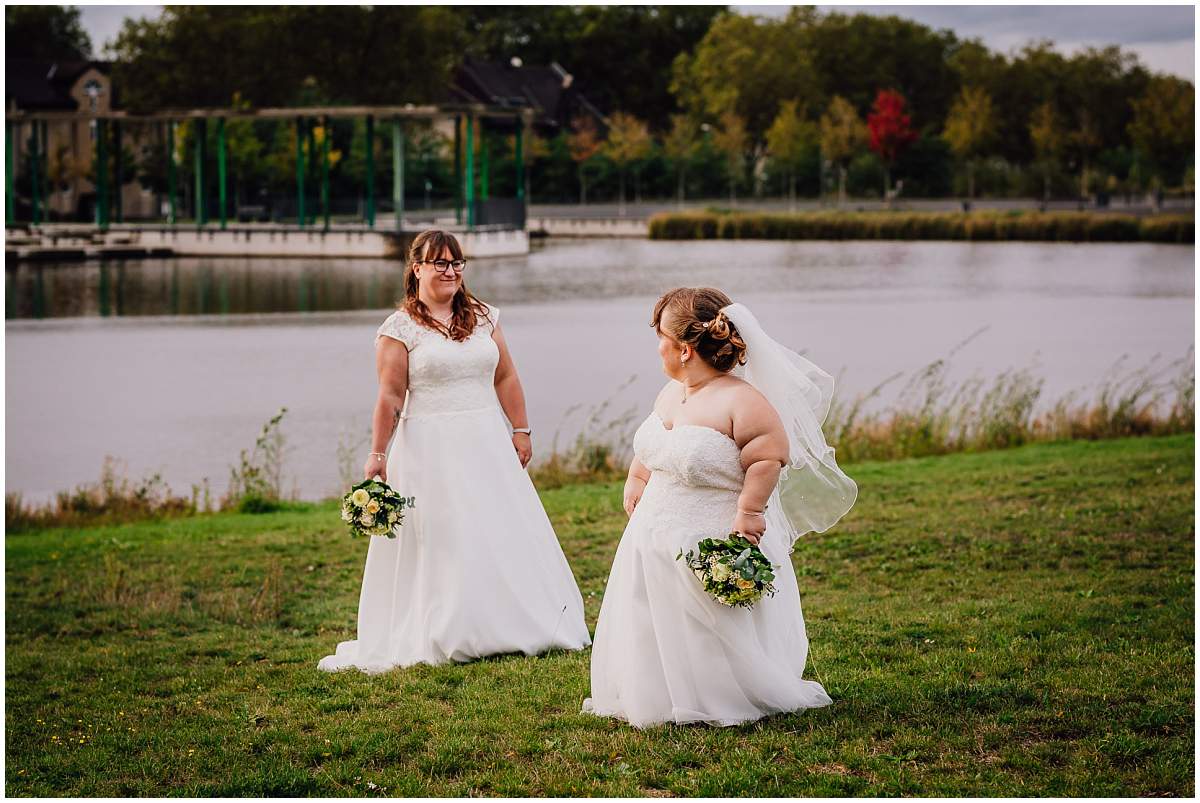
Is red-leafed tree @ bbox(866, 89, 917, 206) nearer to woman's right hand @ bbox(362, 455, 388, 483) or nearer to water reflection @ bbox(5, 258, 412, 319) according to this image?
water reflection @ bbox(5, 258, 412, 319)

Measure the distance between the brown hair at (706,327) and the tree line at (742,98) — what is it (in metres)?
67.0

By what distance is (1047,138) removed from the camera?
71.2 meters

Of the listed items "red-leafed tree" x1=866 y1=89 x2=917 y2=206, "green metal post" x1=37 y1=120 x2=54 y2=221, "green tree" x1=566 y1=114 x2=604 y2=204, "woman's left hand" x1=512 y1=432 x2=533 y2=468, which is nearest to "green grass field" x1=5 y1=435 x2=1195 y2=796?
"woman's left hand" x1=512 y1=432 x2=533 y2=468

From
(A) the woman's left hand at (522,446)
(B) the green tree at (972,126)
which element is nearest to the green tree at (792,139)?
(B) the green tree at (972,126)

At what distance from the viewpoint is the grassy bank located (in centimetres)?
5759

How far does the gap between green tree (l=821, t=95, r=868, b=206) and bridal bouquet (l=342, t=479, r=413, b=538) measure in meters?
70.0

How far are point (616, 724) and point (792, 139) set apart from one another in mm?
73374

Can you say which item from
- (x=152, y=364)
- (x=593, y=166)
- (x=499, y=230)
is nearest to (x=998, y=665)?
(x=152, y=364)

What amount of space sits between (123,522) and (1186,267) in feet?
134

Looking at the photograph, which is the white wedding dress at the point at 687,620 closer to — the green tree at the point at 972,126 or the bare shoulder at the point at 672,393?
the bare shoulder at the point at 672,393

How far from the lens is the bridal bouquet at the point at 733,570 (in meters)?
5.31

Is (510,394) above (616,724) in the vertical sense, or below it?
above

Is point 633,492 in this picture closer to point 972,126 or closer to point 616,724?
point 616,724

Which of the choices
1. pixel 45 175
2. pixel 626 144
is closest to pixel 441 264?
pixel 45 175
